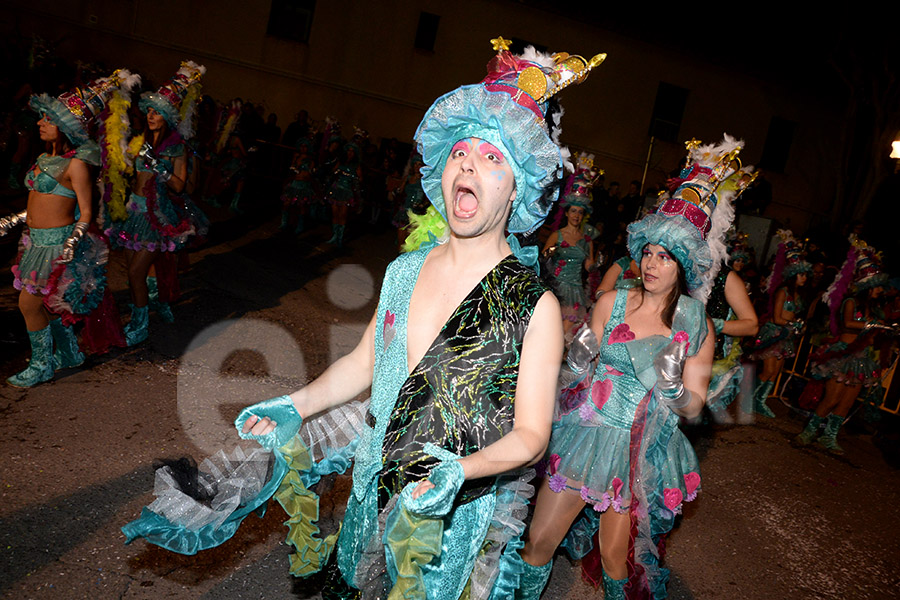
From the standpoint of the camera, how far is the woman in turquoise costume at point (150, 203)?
20.3 feet

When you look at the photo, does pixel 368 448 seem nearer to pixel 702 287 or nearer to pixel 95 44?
pixel 702 287

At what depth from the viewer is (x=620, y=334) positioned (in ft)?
11.9

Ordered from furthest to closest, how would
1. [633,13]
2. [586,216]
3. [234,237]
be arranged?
[633,13] → [234,237] → [586,216]

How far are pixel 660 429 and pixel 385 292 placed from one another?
1884mm

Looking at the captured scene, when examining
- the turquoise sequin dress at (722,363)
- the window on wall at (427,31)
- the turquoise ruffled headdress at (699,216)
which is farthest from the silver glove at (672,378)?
the window on wall at (427,31)

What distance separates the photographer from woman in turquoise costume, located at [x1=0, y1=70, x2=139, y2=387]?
4.97 meters

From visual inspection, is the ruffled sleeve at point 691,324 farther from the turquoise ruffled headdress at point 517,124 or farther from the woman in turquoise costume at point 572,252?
the woman in turquoise costume at point 572,252

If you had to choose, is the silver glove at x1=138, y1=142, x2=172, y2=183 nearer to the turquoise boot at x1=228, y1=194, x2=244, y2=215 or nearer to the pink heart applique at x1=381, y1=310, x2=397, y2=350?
the pink heart applique at x1=381, y1=310, x2=397, y2=350

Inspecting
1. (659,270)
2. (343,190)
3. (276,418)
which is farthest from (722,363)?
(343,190)

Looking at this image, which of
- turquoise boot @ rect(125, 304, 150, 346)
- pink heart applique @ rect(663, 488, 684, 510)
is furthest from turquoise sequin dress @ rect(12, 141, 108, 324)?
pink heart applique @ rect(663, 488, 684, 510)

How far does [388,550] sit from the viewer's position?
1.94 meters

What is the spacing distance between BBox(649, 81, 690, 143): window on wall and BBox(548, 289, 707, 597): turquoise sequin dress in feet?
76.6

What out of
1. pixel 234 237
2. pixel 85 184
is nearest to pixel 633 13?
pixel 234 237

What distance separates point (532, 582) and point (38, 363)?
4.18 m
